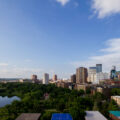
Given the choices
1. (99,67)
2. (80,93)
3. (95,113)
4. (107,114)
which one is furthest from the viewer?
(99,67)

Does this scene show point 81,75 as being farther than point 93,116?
Yes

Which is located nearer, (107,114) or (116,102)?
(107,114)

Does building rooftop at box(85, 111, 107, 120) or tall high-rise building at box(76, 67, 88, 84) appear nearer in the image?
building rooftop at box(85, 111, 107, 120)

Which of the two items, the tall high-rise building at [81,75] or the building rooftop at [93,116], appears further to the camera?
the tall high-rise building at [81,75]

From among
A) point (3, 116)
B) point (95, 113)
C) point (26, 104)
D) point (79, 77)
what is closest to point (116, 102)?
point (95, 113)

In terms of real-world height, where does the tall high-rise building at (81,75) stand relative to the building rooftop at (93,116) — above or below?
above

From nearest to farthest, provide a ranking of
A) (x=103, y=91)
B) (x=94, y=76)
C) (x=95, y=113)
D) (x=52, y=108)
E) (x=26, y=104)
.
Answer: (x=95, y=113) → (x=26, y=104) → (x=52, y=108) → (x=103, y=91) → (x=94, y=76)

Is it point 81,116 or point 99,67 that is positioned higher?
point 99,67

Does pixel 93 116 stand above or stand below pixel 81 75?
below

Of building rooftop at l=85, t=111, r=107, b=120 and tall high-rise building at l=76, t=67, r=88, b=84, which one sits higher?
tall high-rise building at l=76, t=67, r=88, b=84

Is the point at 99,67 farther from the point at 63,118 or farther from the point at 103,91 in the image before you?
the point at 63,118
